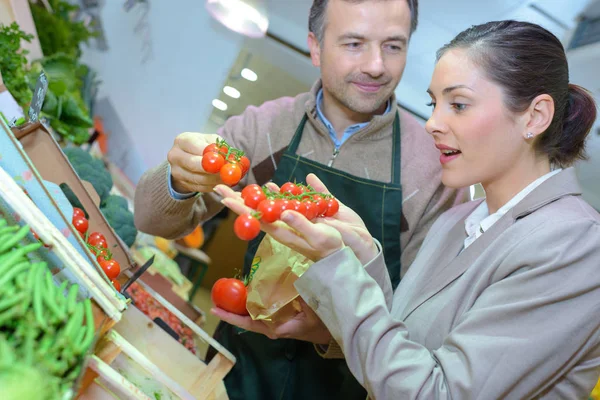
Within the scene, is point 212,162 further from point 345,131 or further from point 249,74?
point 249,74

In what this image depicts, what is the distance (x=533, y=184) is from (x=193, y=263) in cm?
470

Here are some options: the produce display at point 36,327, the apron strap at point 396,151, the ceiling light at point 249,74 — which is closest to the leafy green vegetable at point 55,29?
the ceiling light at point 249,74

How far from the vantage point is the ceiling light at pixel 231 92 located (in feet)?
16.2

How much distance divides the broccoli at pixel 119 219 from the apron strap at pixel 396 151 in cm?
135

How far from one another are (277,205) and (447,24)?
3.16m

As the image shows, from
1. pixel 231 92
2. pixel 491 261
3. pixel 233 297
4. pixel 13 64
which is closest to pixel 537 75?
pixel 491 261

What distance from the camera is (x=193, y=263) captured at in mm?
5785

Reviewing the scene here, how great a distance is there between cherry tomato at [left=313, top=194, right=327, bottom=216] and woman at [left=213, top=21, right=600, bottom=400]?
3.4 inches

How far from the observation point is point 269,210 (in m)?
1.26

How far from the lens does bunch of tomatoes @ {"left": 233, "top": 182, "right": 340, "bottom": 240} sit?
123 cm

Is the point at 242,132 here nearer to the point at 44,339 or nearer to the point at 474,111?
→ the point at 474,111

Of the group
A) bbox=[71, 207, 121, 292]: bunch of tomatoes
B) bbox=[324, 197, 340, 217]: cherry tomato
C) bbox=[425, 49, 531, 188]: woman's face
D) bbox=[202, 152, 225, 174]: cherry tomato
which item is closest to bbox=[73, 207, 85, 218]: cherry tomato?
bbox=[71, 207, 121, 292]: bunch of tomatoes

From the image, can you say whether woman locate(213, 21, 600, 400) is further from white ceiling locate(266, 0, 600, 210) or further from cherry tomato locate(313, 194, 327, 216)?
white ceiling locate(266, 0, 600, 210)

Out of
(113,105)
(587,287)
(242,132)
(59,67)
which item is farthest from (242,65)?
(587,287)
